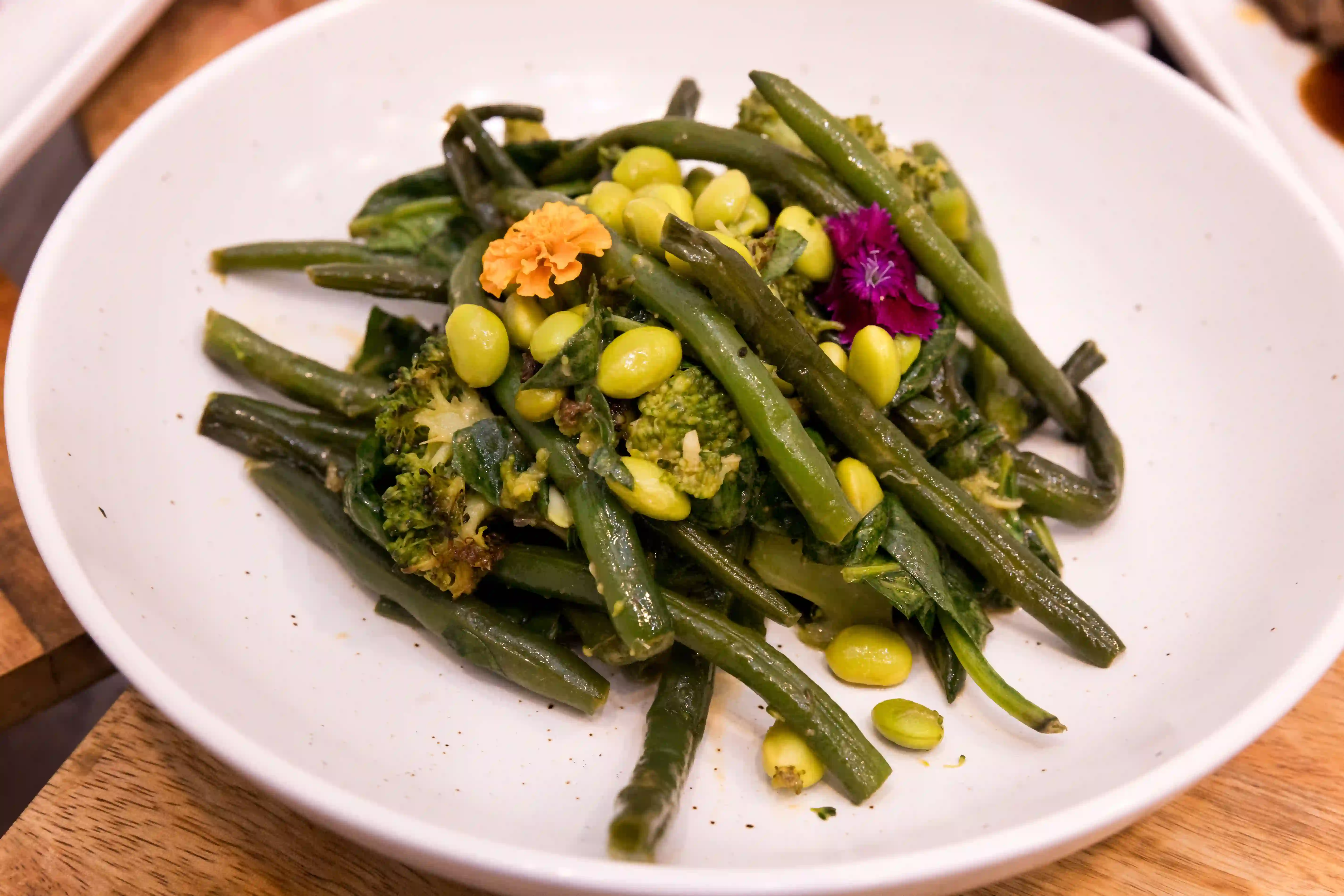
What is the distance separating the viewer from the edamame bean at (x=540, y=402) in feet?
8.13

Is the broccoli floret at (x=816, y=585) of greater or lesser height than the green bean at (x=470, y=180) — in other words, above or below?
above

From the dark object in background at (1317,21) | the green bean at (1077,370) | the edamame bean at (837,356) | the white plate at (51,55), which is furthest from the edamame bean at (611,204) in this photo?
the dark object in background at (1317,21)

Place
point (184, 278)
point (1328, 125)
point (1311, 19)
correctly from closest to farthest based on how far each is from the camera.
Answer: point (184, 278)
point (1328, 125)
point (1311, 19)

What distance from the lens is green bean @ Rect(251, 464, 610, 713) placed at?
250cm

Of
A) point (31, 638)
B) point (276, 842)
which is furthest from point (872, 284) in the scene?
point (31, 638)

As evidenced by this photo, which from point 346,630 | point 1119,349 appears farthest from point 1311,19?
point 346,630

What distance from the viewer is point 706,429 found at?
7.93ft

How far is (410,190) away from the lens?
3.60 meters

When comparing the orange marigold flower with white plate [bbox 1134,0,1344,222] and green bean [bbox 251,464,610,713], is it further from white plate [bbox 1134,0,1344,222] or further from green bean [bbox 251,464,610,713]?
white plate [bbox 1134,0,1344,222]

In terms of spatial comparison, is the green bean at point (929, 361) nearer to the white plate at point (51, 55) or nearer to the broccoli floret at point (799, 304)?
the broccoli floret at point (799, 304)

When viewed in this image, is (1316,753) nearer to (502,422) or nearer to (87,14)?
(502,422)

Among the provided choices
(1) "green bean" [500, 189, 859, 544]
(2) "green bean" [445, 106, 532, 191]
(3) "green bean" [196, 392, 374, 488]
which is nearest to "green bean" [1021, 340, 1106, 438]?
(1) "green bean" [500, 189, 859, 544]

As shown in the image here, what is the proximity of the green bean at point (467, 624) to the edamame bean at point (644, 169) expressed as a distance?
53.5 inches

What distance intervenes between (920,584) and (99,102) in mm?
4059
